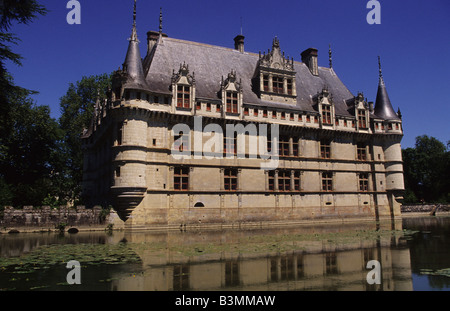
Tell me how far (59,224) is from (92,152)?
14.5m

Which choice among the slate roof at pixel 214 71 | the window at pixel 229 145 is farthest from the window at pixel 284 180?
the slate roof at pixel 214 71

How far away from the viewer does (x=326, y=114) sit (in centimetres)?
3403

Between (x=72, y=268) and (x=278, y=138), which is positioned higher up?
(x=278, y=138)

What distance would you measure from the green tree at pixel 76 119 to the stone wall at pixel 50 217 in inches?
733

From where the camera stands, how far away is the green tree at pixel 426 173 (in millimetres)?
58656

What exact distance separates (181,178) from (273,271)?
18.7m

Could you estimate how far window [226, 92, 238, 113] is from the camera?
96.1 feet

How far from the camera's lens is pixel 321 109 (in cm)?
3378

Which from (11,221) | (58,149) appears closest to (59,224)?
(11,221)

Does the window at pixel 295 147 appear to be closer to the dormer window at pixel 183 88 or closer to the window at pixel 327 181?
the window at pixel 327 181

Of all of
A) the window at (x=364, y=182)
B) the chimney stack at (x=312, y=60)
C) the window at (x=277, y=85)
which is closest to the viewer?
the window at (x=277, y=85)
